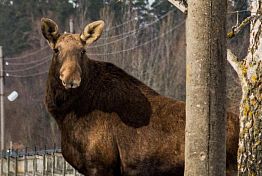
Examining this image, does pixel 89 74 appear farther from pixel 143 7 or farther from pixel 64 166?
pixel 143 7

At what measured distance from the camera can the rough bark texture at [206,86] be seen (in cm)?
512

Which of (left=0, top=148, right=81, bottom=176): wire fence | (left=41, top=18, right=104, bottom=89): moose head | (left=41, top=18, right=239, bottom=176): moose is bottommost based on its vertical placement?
(left=0, top=148, right=81, bottom=176): wire fence

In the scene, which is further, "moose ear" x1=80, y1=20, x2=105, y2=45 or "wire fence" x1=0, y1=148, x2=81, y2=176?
"wire fence" x1=0, y1=148, x2=81, y2=176

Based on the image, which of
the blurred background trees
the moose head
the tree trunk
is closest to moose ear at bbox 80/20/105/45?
the moose head

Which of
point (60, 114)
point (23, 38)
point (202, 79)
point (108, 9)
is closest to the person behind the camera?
point (202, 79)

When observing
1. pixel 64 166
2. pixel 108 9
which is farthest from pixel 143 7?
pixel 64 166

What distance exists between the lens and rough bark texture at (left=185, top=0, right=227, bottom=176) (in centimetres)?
512

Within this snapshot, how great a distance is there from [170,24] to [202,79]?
183ft

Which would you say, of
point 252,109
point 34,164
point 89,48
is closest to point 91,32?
point 252,109

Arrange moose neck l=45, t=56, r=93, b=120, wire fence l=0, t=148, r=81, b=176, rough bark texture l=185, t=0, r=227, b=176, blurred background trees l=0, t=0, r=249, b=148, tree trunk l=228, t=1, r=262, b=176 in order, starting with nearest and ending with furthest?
1. rough bark texture l=185, t=0, r=227, b=176
2. tree trunk l=228, t=1, r=262, b=176
3. moose neck l=45, t=56, r=93, b=120
4. wire fence l=0, t=148, r=81, b=176
5. blurred background trees l=0, t=0, r=249, b=148

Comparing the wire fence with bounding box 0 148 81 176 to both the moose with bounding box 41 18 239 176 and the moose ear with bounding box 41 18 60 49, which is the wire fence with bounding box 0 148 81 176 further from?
the moose ear with bounding box 41 18 60 49

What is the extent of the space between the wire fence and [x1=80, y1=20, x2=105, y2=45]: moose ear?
16.6 feet

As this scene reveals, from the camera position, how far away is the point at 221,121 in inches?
203

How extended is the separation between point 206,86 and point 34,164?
390 inches
